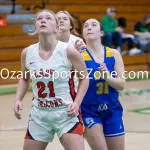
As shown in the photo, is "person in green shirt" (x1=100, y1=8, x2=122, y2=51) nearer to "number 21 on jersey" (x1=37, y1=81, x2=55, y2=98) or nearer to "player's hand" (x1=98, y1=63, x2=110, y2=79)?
"player's hand" (x1=98, y1=63, x2=110, y2=79)

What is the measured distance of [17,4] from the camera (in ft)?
59.3

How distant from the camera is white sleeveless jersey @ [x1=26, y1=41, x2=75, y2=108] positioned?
466 centimetres

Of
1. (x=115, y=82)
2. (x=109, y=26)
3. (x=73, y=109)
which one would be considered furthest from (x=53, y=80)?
(x=109, y=26)

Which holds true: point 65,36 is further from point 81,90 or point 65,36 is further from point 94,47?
point 81,90

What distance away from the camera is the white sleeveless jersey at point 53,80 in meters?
4.66

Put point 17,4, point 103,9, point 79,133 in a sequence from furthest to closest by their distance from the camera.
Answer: point 103,9 < point 17,4 < point 79,133

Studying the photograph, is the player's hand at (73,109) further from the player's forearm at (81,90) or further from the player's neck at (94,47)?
the player's neck at (94,47)

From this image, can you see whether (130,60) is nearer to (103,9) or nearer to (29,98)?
(103,9)

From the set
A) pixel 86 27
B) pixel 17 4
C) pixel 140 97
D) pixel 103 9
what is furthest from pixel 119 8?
pixel 86 27

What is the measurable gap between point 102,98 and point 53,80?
2.79ft

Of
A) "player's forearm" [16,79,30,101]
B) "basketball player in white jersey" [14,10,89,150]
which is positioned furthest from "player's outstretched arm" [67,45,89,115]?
"player's forearm" [16,79,30,101]

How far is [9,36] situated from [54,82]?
12527 mm

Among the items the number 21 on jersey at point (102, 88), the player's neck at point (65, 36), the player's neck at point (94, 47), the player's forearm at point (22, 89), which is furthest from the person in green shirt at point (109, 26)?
the player's forearm at point (22, 89)

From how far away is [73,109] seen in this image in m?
4.59
